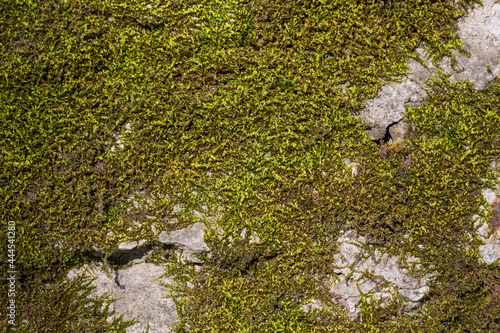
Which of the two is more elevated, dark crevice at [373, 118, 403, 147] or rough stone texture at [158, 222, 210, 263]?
dark crevice at [373, 118, 403, 147]

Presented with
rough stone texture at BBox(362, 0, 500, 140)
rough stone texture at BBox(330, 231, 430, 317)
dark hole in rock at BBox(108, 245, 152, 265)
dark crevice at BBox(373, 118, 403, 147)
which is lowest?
rough stone texture at BBox(330, 231, 430, 317)

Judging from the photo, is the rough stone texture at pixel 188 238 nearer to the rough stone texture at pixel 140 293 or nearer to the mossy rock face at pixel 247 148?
the mossy rock face at pixel 247 148

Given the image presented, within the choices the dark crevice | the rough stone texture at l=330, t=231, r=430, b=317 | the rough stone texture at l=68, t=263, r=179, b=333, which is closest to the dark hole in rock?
the rough stone texture at l=68, t=263, r=179, b=333

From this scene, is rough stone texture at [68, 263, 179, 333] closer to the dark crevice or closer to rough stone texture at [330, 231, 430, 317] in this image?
rough stone texture at [330, 231, 430, 317]

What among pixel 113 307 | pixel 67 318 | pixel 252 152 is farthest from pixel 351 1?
pixel 67 318

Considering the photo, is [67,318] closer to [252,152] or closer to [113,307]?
[113,307]

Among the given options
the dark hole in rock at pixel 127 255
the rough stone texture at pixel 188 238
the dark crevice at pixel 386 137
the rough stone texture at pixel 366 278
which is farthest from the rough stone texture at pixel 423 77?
the dark hole in rock at pixel 127 255
